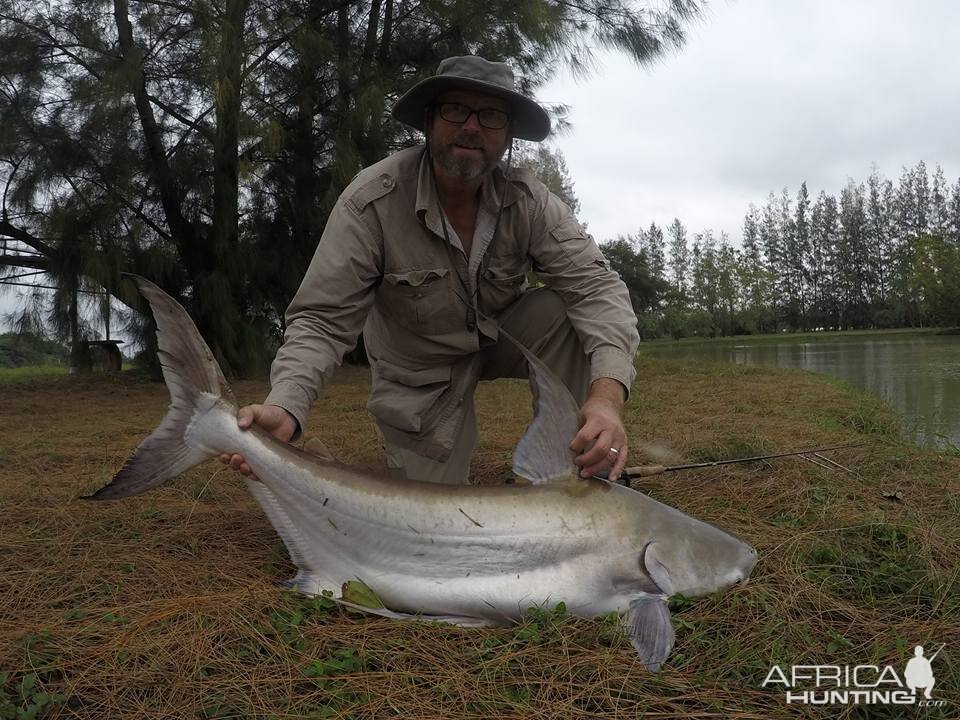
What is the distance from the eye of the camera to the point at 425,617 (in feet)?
6.64

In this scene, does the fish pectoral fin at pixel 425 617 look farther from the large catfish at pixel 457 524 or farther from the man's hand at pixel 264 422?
the man's hand at pixel 264 422

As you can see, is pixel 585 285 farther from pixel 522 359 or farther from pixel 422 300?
pixel 422 300

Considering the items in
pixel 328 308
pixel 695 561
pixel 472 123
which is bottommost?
pixel 695 561

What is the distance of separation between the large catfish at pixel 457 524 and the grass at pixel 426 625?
105 millimetres

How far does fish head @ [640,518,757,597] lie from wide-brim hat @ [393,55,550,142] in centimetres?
163

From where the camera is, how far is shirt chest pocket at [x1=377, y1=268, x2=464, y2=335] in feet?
9.41

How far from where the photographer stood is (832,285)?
57.3m

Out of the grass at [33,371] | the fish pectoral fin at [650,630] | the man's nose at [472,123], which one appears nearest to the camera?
the fish pectoral fin at [650,630]

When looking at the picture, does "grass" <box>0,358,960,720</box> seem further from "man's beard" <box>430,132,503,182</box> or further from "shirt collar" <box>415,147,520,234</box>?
"man's beard" <box>430,132,503,182</box>

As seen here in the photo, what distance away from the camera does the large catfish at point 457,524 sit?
6.67 ft

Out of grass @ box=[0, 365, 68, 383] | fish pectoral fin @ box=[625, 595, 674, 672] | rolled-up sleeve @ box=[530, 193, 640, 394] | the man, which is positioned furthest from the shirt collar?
grass @ box=[0, 365, 68, 383]

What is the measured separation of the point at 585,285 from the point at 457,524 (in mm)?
1194

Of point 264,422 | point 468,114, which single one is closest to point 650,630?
point 264,422

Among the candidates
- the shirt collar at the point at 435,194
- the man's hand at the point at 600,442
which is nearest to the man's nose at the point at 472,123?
the shirt collar at the point at 435,194
